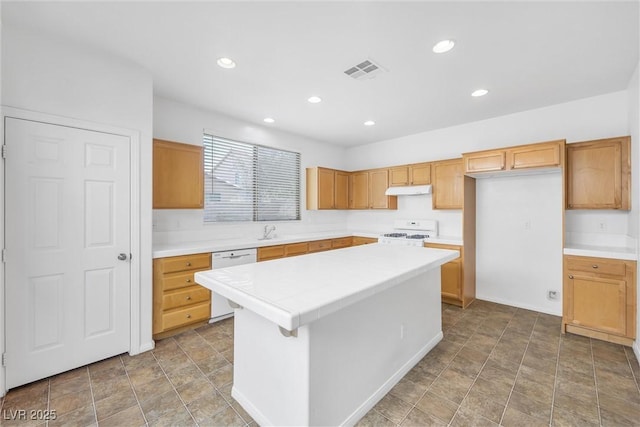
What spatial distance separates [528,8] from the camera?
183cm

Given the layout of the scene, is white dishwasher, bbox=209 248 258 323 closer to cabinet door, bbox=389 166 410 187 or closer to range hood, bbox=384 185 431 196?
range hood, bbox=384 185 431 196

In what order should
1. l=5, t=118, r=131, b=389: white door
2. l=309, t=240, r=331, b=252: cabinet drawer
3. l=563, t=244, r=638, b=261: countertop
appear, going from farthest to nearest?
l=309, t=240, r=331, b=252: cabinet drawer
l=563, t=244, r=638, b=261: countertop
l=5, t=118, r=131, b=389: white door

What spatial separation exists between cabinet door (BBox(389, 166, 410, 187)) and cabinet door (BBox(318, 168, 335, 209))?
114 cm

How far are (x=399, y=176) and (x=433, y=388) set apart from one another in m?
3.51

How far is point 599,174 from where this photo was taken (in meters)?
2.99

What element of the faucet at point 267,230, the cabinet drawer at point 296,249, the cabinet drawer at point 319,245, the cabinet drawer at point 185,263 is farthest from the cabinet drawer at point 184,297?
the cabinet drawer at point 319,245

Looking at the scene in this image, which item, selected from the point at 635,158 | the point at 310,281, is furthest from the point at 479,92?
the point at 310,281

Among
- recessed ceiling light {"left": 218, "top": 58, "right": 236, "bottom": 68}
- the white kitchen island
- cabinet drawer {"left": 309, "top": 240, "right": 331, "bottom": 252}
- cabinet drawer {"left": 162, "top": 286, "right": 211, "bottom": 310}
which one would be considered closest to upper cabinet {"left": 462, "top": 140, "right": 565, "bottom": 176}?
the white kitchen island

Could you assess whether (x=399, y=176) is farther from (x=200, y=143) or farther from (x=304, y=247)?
(x=200, y=143)

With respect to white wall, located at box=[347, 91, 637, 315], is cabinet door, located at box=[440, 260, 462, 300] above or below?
below

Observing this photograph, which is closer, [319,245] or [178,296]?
[178,296]

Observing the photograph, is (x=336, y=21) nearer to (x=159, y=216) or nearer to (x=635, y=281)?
(x=159, y=216)

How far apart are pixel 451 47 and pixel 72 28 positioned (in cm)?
308

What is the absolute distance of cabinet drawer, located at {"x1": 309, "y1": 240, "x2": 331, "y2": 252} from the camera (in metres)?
4.53
